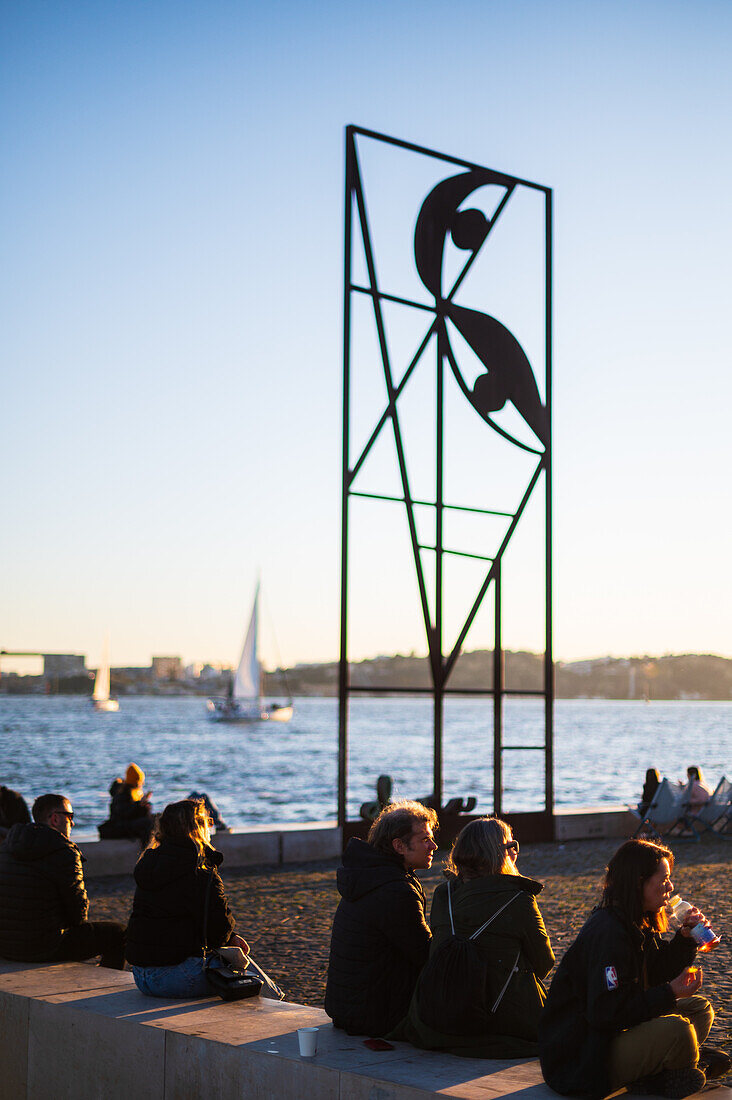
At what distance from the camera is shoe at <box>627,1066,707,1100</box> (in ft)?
13.7

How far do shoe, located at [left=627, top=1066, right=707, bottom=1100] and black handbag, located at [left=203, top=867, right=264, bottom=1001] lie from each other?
1936 mm

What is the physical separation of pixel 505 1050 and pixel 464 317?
11415mm

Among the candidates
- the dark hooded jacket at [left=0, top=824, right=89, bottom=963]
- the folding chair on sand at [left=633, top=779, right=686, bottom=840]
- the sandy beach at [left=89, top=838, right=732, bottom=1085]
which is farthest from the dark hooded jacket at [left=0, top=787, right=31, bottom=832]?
the folding chair on sand at [left=633, top=779, right=686, bottom=840]

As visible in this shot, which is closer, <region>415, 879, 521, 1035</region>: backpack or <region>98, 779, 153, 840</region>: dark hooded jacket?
<region>415, 879, 521, 1035</region>: backpack

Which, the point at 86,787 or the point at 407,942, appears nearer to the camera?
the point at 407,942

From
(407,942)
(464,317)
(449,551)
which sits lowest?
(407,942)

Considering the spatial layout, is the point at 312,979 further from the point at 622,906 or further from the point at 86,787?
the point at 86,787

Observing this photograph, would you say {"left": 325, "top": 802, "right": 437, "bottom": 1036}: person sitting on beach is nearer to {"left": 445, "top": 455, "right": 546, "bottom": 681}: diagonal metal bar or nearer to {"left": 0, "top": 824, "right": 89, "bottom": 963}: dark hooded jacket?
{"left": 0, "top": 824, "right": 89, "bottom": 963}: dark hooded jacket

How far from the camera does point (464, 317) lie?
15.0 m

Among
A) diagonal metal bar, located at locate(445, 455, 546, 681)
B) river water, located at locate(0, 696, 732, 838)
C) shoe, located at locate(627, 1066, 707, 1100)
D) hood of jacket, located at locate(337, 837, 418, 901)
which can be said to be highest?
diagonal metal bar, located at locate(445, 455, 546, 681)

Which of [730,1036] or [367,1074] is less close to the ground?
[367,1074]

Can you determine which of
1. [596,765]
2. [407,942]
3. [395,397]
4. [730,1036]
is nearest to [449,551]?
[395,397]

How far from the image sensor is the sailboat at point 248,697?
98.6 m

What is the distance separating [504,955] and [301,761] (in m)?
75.3
